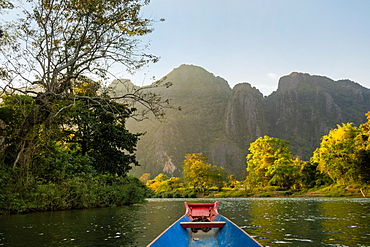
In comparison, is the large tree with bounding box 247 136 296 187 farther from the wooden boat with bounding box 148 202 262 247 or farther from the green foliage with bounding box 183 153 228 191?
the wooden boat with bounding box 148 202 262 247

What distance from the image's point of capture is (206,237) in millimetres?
7129

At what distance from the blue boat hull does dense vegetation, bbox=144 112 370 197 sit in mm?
32096

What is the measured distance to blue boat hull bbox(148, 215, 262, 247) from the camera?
5.08m

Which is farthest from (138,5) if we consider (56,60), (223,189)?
(223,189)

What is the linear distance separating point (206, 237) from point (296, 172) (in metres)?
48.0

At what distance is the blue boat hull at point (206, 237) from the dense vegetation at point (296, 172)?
32096mm

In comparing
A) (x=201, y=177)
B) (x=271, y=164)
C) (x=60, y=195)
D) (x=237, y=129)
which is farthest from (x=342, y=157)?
(x=237, y=129)

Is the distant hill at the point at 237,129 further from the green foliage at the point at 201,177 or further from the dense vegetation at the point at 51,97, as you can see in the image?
the dense vegetation at the point at 51,97

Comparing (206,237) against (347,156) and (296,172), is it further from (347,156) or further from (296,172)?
(296,172)

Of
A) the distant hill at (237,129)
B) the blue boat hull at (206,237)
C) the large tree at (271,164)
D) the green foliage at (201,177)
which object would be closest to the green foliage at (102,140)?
the blue boat hull at (206,237)

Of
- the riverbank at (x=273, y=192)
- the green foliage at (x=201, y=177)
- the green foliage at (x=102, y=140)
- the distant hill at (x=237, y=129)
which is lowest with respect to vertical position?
the riverbank at (x=273, y=192)

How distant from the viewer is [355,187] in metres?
40.4

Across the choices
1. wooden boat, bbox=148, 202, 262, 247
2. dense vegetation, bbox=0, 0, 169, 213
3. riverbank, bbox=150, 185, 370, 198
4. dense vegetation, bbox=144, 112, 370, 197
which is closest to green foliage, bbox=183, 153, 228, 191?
dense vegetation, bbox=144, 112, 370, 197

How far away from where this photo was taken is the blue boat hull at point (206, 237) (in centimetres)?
508
